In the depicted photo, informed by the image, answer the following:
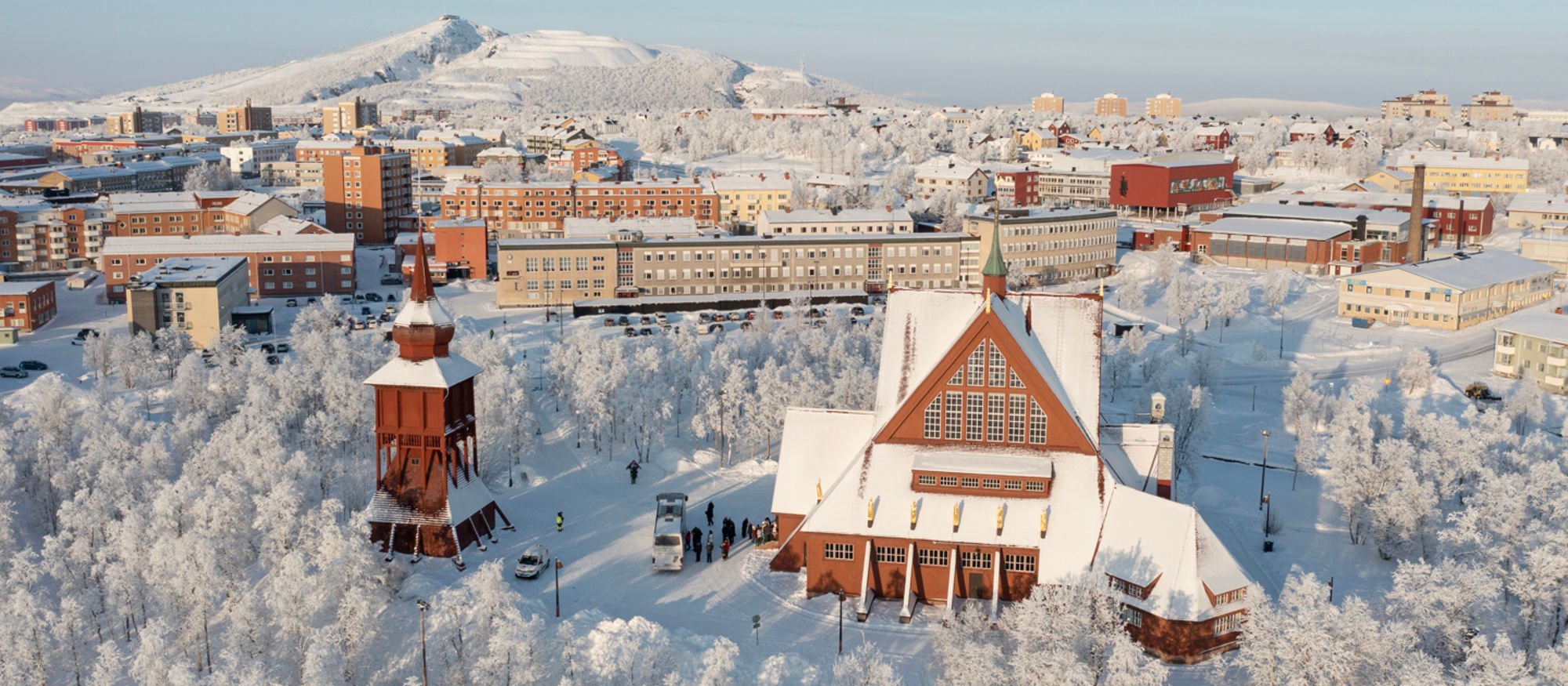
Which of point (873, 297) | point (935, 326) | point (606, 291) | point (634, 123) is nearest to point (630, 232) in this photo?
point (606, 291)

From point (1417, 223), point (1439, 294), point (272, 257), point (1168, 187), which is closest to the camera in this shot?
point (1439, 294)

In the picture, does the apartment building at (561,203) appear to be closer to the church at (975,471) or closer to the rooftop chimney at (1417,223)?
the rooftop chimney at (1417,223)

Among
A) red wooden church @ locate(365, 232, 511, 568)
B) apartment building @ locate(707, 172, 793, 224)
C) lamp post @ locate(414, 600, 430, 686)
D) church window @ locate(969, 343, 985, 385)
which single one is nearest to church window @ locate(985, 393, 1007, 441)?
church window @ locate(969, 343, 985, 385)

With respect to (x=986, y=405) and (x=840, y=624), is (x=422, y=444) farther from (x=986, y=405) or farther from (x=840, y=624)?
(x=986, y=405)

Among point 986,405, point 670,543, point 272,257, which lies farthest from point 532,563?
point 272,257

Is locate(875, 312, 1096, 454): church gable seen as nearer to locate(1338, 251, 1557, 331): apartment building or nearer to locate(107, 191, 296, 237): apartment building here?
locate(1338, 251, 1557, 331): apartment building

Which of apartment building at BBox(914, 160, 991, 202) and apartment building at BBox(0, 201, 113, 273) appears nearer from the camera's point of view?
apartment building at BBox(0, 201, 113, 273)
